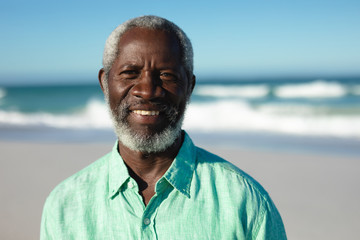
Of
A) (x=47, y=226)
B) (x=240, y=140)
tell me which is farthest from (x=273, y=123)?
(x=47, y=226)

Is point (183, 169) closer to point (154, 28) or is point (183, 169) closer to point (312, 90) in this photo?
point (154, 28)

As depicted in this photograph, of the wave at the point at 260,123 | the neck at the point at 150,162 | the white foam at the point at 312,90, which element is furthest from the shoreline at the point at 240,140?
the white foam at the point at 312,90

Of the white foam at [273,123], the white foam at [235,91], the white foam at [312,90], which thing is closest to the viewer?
the white foam at [273,123]

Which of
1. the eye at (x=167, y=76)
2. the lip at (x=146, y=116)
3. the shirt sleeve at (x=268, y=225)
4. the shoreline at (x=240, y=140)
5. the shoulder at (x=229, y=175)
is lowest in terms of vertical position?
the shirt sleeve at (x=268, y=225)

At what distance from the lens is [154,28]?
6.37 ft

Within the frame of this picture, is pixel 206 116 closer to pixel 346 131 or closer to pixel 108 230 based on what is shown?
pixel 346 131

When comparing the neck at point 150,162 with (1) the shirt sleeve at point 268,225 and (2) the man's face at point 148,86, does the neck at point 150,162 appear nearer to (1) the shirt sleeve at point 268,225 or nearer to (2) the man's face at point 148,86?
(2) the man's face at point 148,86

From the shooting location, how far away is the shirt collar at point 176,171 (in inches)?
73.5

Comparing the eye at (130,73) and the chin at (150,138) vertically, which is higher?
the eye at (130,73)

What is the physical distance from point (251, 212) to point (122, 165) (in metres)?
0.70

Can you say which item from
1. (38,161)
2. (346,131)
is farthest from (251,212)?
(346,131)

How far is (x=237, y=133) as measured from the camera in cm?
1429

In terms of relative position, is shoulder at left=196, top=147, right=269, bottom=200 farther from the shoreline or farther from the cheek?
the shoreline

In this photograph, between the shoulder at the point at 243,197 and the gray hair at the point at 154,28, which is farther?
the gray hair at the point at 154,28
